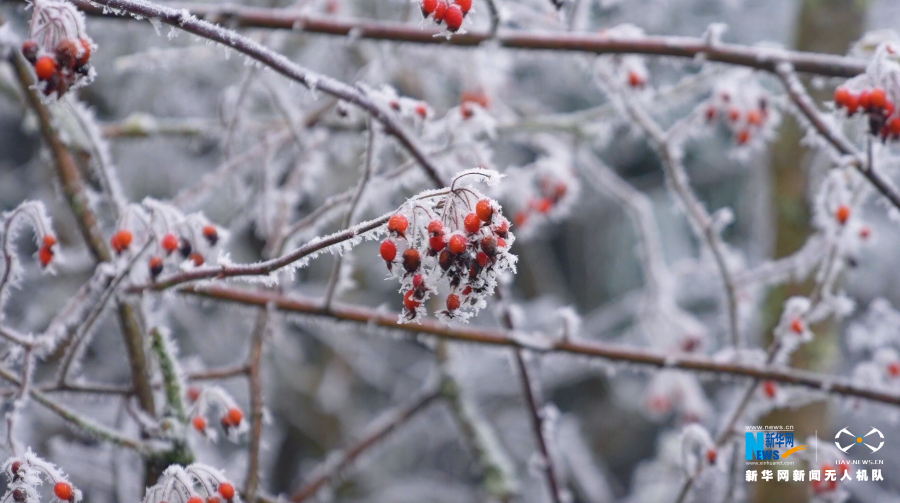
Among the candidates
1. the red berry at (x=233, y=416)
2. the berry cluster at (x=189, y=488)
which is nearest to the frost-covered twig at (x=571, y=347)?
the red berry at (x=233, y=416)

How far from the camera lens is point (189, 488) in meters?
1.30

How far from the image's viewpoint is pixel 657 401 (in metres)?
3.32

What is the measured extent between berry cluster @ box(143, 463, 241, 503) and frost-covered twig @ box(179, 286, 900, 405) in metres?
0.67

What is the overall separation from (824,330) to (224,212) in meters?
4.00

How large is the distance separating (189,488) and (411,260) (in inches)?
24.1

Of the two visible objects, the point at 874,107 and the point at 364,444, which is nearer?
the point at 874,107

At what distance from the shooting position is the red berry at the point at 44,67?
1233 millimetres

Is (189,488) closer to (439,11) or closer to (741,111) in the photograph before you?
(439,11)

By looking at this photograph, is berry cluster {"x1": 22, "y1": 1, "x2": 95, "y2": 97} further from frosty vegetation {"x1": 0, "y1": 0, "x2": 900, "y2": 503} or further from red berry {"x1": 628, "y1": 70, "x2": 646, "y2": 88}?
red berry {"x1": 628, "y1": 70, "x2": 646, "y2": 88}

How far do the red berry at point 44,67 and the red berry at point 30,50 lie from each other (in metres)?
0.02

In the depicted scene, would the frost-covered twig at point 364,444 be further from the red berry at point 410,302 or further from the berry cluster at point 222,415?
the red berry at point 410,302

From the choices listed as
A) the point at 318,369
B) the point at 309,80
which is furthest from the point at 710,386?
the point at 309,80

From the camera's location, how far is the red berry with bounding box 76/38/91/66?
126 centimetres

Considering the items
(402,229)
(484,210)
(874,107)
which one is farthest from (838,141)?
(402,229)
